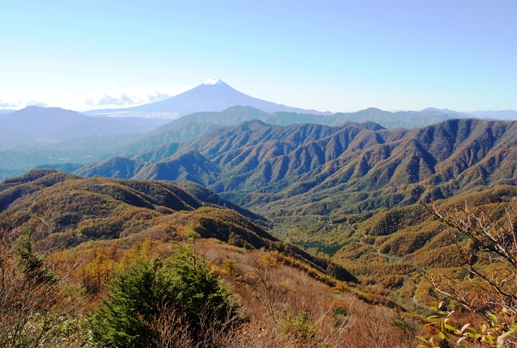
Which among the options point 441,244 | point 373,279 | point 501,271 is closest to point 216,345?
point 501,271

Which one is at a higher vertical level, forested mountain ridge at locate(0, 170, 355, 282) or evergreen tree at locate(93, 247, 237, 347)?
evergreen tree at locate(93, 247, 237, 347)

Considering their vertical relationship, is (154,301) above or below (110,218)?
above

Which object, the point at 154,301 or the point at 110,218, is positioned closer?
the point at 154,301

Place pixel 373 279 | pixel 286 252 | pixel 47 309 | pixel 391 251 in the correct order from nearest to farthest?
1. pixel 47 309
2. pixel 286 252
3. pixel 373 279
4. pixel 391 251

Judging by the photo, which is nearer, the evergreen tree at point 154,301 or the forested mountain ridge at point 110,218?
the evergreen tree at point 154,301

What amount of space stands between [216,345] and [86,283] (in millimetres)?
27888

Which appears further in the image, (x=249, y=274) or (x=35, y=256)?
(x=249, y=274)

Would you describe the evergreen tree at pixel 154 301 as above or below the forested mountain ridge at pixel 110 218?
above

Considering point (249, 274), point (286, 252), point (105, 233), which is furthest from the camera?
point (286, 252)

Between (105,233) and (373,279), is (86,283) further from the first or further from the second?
(373,279)

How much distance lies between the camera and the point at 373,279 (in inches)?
5802

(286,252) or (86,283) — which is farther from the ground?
(86,283)

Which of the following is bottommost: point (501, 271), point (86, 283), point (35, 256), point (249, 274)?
point (249, 274)

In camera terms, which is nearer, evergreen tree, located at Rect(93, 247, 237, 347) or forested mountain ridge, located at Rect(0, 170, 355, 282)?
evergreen tree, located at Rect(93, 247, 237, 347)
